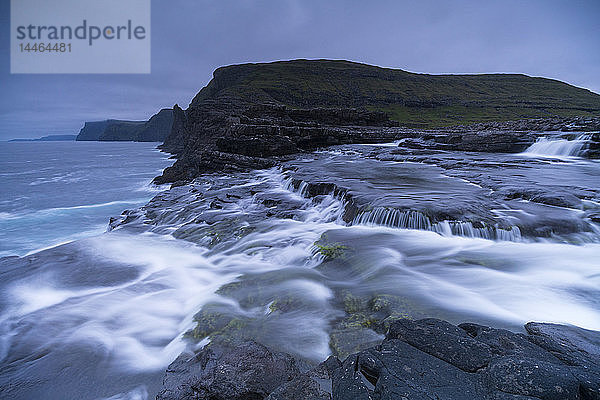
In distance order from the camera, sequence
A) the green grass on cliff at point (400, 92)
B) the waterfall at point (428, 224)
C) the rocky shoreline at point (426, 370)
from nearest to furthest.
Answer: the rocky shoreline at point (426, 370)
the waterfall at point (428, 224)
the green grass on cliff at point (400, 92)

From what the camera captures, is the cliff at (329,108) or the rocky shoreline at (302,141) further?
the cliff at (329,108)

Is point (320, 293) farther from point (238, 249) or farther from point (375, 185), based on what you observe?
point (375, 185)

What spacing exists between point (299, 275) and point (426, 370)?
400 centimetres

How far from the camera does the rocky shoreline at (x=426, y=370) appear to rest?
246 cm

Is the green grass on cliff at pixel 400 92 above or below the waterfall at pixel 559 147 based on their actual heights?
above

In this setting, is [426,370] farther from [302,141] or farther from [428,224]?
[302,141]

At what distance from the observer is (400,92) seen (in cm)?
Answer: 11444

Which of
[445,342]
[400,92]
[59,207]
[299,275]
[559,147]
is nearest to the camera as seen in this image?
[445,342]

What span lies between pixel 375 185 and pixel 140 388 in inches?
413

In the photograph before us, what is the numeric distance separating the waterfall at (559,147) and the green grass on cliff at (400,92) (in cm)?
5638

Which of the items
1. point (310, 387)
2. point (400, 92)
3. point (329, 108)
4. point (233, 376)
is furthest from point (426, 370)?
point (400, 92)

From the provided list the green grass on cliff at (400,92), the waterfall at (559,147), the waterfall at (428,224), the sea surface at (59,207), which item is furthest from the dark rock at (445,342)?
the green grass on cliff at (400,92)

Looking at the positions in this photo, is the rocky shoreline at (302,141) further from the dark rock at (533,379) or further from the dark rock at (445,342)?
the dark rock at (533,379)

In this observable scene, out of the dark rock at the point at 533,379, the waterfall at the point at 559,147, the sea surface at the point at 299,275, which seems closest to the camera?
the dark rock at the point at 533,379
